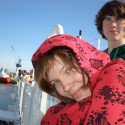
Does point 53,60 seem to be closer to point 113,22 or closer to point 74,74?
point 74,74

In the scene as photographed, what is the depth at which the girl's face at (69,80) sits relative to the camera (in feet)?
4.25

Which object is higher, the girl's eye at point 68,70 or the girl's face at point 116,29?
the girl's face at point 116,29

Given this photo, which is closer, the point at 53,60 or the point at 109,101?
the point at 109,101

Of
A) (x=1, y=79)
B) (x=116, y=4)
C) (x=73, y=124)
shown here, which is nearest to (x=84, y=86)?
(x=73, y=124)

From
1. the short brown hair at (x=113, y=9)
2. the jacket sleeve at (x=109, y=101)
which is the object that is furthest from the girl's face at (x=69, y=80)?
the short brown hair at (x=113, y=9)

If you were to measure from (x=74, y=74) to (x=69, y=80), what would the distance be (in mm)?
40

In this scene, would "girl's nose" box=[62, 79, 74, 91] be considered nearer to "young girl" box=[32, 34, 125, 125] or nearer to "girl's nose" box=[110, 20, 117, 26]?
"young girl" box=[32, 34, 125, 125]

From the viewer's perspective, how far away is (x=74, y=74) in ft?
4.32

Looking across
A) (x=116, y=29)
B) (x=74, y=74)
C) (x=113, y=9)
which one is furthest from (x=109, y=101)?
(x=113, y=9)

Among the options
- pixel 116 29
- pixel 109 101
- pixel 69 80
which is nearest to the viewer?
pixel 109 101

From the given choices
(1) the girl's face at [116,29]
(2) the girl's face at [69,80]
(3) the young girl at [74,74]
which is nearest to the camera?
(3) the young girl at [74,74]

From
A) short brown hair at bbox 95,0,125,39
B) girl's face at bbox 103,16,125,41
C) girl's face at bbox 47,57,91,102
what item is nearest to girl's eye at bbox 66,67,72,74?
girl's face at bbox 47,57,91,102

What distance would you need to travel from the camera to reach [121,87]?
37.9 inches

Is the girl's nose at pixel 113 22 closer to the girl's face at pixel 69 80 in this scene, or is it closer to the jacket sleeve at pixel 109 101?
the girl's face at pixel 69 80
